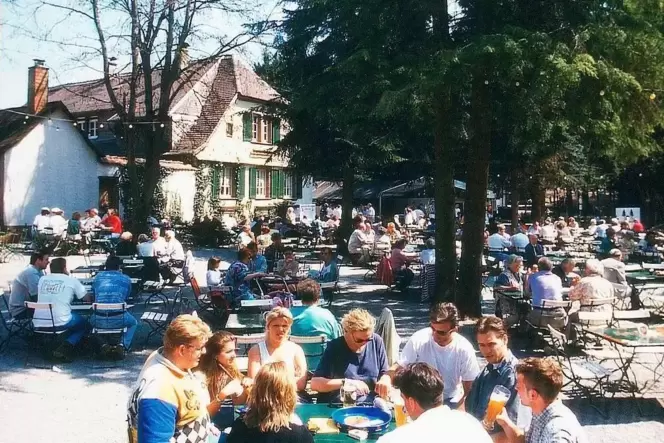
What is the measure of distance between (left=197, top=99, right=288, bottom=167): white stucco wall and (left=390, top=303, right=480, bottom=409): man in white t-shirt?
2817 cm

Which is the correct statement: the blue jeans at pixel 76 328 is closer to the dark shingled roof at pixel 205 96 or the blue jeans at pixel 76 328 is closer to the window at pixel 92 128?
the dark shingled roof at pixel 205 96

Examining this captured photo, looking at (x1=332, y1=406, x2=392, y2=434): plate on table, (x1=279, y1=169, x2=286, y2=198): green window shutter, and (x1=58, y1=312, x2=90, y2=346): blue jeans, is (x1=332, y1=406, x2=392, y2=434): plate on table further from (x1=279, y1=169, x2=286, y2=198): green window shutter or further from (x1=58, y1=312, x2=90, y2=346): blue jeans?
(x1=279, y1=169, x2=286, y2=198): green window shutter

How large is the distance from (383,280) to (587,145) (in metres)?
A: 6.15

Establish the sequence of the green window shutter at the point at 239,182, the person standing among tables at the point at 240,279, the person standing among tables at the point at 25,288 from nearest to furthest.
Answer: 1. the person standing among tables at the point at 25,288
2. the person standing among tables at the point at 240,279
3. the green window shutter at the point at 239,182

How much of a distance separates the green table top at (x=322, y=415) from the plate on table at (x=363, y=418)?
0.18 ft

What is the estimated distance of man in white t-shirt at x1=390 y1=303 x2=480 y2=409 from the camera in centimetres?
521

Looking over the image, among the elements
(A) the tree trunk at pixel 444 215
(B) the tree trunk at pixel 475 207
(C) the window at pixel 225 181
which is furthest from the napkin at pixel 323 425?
(C) the window at pixel 225 181

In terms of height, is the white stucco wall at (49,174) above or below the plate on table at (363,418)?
above

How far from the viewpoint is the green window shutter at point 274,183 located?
38750mm

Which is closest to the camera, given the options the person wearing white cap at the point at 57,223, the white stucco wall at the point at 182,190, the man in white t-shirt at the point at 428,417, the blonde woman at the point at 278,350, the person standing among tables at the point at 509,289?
the man in white t-shirt at the point at 428,417

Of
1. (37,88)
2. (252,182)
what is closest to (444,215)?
(37,88)

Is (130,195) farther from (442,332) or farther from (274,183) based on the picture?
(442,332)

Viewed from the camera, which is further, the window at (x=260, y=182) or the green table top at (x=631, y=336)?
the window at (x=260, y=182)

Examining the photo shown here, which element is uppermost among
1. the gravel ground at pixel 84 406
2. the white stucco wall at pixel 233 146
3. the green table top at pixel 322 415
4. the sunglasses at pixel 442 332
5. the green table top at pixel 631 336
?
the white stucco wall at pixel 233 146
